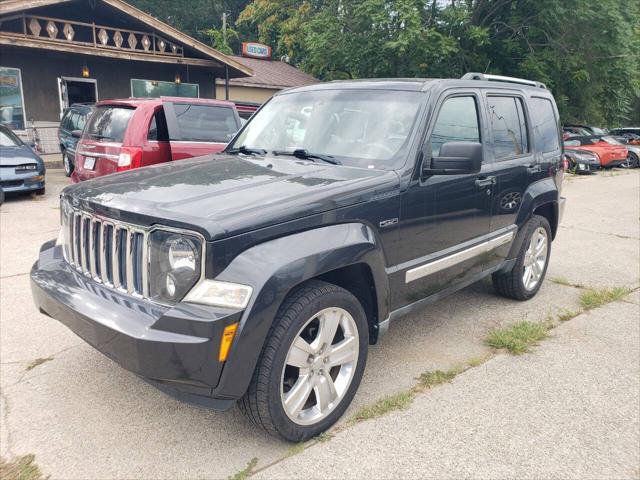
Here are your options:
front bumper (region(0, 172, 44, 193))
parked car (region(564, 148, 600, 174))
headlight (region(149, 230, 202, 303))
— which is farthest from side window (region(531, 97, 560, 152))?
parked car (region(564, 148, 600, 174))

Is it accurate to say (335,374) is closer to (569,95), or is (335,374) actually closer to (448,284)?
(448,284)

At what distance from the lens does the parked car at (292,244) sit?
2.33 meters

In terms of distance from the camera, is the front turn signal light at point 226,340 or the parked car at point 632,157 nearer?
the front turn signal light at point 226,340

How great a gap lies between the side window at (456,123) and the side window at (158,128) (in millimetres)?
4810

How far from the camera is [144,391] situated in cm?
322

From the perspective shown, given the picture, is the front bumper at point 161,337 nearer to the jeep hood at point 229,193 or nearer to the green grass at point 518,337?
the jeep hood at point 229,193

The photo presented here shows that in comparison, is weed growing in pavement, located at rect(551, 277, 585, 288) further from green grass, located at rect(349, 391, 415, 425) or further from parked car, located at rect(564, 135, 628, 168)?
parked car, located at rect(564, 135, 628, 168)

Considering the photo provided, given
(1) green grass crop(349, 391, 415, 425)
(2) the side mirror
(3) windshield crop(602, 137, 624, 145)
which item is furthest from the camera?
(3) windshield crop(602, 137, 624, 145)

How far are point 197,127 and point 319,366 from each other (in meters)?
5.95

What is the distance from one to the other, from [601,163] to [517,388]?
18370 millimetres

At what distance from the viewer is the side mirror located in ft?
10.4

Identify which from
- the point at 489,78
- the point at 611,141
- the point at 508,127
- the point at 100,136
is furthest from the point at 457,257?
the point at 611,141

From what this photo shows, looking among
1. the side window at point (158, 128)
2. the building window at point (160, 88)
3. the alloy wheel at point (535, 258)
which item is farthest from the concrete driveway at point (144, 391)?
the building window at point (160, 88)

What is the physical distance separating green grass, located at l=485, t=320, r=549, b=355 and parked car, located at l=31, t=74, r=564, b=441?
52 centimetres
